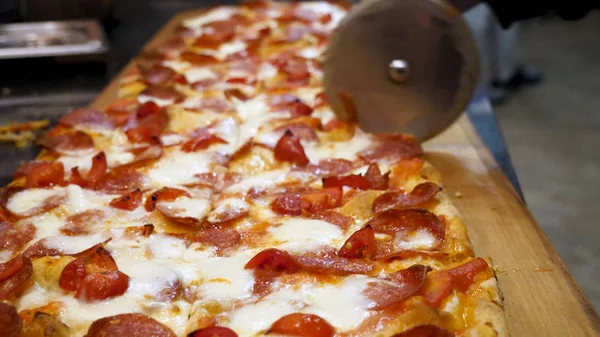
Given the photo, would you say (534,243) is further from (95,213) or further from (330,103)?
(95,213)

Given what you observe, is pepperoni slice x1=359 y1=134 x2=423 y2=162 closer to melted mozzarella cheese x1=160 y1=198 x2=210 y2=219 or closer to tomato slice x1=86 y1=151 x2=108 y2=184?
melted mozzarella cheese x1=160 y1=198 x2=210 y2=219

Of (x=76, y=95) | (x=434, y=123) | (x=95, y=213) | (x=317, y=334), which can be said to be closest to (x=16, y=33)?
(x=76, y=95)

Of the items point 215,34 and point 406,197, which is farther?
point 215,34

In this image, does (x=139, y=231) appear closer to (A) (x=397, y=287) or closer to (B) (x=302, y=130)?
(A) (x=397, y=287)

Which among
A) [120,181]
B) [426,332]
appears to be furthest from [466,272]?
[120,181]

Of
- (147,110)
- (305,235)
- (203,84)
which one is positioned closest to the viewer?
(305,235)

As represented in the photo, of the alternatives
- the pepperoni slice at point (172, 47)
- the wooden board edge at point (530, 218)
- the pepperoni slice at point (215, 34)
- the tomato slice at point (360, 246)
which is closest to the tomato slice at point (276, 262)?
the tomato slice at point (360, 246)

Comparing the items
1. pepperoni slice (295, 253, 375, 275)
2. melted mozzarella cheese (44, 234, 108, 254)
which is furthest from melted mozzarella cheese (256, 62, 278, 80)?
pepperoni slice (295, 253, 375, 275)
